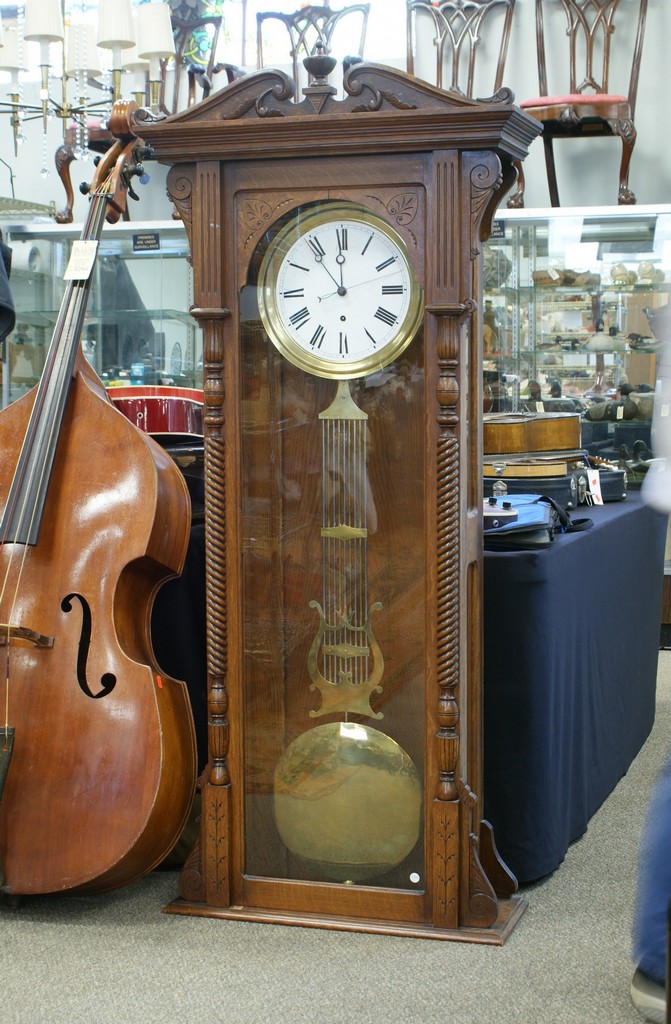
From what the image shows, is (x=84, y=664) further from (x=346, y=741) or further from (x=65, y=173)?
(x=65, y=173)

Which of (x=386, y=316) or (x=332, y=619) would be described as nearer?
(x=386, y=316)

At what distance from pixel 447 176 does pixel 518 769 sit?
1.21 meters

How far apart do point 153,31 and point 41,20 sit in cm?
41

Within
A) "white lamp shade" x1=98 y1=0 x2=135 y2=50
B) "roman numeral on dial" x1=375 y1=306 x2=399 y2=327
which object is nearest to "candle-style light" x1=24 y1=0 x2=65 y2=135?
"white lamp shade" x1=98 y1=0 x2=135 y2=50

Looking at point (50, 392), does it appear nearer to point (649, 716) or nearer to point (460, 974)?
point (460, 974)

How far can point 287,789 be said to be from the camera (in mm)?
2488

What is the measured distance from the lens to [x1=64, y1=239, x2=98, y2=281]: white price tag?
8.31 ft

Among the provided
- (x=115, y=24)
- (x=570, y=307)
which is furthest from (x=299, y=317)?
(x=570, y=307)

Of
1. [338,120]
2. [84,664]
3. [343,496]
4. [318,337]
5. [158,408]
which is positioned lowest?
[84,664]

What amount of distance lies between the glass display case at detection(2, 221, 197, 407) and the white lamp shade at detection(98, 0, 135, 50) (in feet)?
6.88

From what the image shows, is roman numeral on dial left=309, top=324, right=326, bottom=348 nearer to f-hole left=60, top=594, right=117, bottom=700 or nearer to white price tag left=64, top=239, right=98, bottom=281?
white price tag left=64, top=239, right=98, bottom=281

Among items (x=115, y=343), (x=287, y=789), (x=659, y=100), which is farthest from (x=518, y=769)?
(x=659, y=100)

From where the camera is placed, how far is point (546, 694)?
8.57 ft

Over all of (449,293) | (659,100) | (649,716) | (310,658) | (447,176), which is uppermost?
(659,100)
